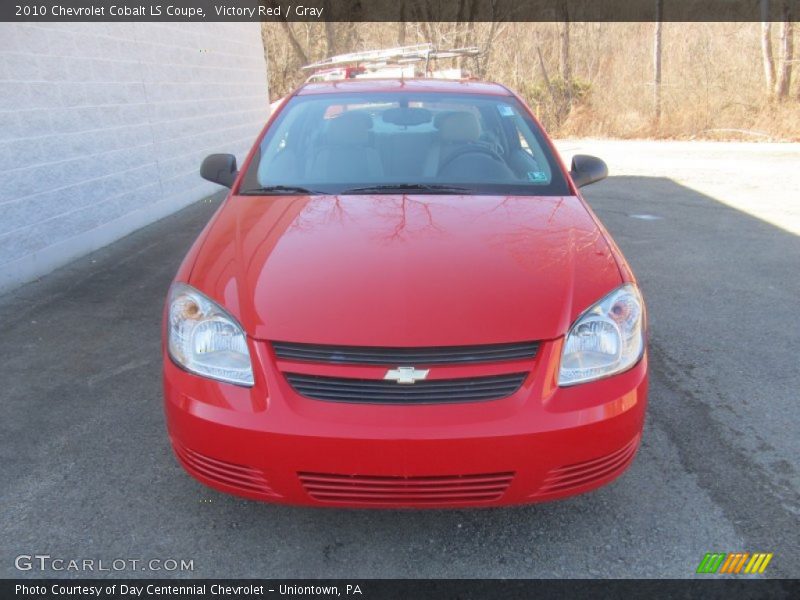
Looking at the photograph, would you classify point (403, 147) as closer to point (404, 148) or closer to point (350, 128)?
point (404, 148)

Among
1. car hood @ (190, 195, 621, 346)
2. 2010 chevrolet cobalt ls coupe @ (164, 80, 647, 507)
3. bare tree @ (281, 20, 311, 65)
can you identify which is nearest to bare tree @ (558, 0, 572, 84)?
bare tree @ (281, 20, 311, 65)

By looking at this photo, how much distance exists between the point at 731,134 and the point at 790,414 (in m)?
13.0

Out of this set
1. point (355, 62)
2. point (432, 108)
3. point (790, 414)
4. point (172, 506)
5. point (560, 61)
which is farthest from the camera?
point (560, 61)

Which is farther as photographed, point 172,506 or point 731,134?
point 731,134

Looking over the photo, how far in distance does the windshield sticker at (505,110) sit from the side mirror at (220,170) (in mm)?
1603

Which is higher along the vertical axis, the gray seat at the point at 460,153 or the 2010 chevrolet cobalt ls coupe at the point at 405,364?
→ the gray seat at the point at 460,153

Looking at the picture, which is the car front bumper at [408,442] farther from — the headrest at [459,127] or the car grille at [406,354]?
the headrest at [459,127]

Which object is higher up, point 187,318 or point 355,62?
point 355,62

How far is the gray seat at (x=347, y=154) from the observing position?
127 inches

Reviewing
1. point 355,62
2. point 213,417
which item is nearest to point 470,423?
point 213,417

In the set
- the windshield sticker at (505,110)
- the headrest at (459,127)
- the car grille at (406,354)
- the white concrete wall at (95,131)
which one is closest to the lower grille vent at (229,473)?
the car grille at (406,354)

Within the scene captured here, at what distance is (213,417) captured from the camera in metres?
A: 2.05

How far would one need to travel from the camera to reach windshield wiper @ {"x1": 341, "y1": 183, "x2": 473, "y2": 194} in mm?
3055

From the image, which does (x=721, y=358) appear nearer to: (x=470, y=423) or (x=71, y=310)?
(x=470, y=423)
